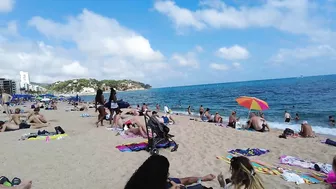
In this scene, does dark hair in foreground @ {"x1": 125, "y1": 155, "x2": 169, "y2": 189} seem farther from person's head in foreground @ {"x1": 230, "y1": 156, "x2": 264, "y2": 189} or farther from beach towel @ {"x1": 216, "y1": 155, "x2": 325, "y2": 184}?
beach towel @ {"x1": 216, "y1": 155, "x2": 325, "y2": 184}

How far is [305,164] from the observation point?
5.58m

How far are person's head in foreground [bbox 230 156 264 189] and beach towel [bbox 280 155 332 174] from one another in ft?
11.7

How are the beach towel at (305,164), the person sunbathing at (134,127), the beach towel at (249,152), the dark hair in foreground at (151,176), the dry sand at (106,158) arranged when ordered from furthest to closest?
1. the person sunbathing at (134,127)
2. the beach towel at (249,152)
3. the beach towel at (305,164)
4. the dry sand at (106,158)
5. the dark hair in foreground at (151,176)

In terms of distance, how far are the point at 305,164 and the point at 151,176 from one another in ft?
16.8

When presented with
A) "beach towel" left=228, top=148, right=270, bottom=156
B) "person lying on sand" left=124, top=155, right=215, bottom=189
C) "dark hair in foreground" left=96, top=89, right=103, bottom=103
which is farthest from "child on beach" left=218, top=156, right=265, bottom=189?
"dark hair in foreground" left=96, top=89, right=103, bottom=103

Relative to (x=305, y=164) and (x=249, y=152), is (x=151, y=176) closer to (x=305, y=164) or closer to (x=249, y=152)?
(x=305, y=164)

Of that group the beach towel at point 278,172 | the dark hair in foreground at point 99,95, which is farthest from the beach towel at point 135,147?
the dark hair in foreground at point 99,95

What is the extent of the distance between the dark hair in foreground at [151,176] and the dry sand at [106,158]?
255 cm

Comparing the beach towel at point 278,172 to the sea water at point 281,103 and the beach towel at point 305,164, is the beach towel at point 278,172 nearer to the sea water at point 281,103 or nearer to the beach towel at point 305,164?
the beach towel at point 305,164

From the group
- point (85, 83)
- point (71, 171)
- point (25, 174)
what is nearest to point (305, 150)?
point (71, 171)

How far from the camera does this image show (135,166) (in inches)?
206

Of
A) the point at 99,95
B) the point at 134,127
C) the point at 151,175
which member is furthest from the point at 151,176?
the point at 99,95

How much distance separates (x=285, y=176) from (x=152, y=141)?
129 inches

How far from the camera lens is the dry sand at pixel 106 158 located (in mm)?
4453
